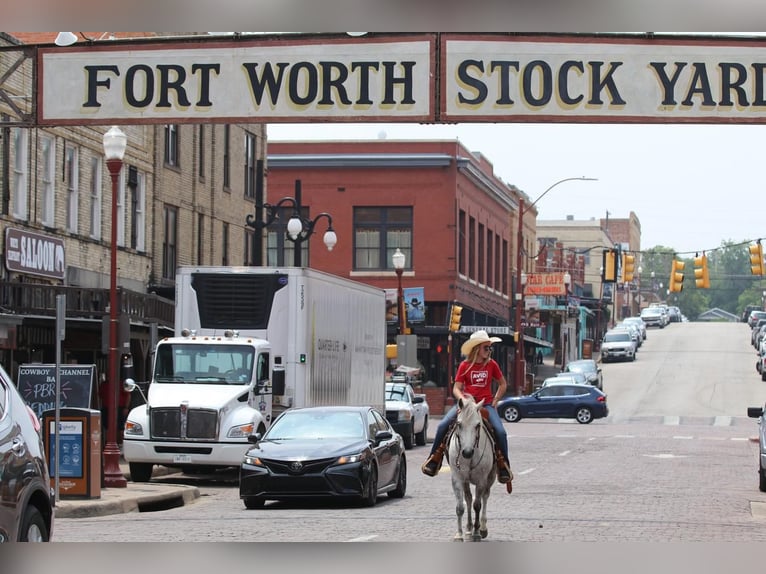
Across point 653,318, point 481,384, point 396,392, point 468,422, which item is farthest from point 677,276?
point 653,318

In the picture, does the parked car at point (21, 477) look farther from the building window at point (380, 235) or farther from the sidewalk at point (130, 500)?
the building window at point (380, 235)

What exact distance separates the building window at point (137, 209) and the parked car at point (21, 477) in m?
28.8

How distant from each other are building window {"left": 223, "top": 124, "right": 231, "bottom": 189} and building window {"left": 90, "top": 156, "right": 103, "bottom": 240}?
10480 mm

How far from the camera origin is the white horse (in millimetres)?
15938

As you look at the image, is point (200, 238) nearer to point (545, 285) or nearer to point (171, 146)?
point (171, 146)

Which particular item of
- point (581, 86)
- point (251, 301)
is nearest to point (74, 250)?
point (251, 301)

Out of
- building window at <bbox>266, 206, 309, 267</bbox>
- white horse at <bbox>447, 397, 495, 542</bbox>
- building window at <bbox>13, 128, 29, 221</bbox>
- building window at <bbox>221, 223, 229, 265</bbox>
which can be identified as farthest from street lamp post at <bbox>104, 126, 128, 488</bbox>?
building window at <bbox>266, 206, 309, 267</bbox>

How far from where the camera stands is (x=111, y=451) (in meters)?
23.7

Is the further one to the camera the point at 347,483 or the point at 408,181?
the point at 408,181

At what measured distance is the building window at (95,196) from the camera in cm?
3747

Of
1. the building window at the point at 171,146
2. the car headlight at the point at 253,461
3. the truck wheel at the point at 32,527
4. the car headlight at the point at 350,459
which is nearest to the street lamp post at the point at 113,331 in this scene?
the car headlight at the point at 253,461

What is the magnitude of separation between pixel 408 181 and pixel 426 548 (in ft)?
173

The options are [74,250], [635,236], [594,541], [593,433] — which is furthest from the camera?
[635,236]
